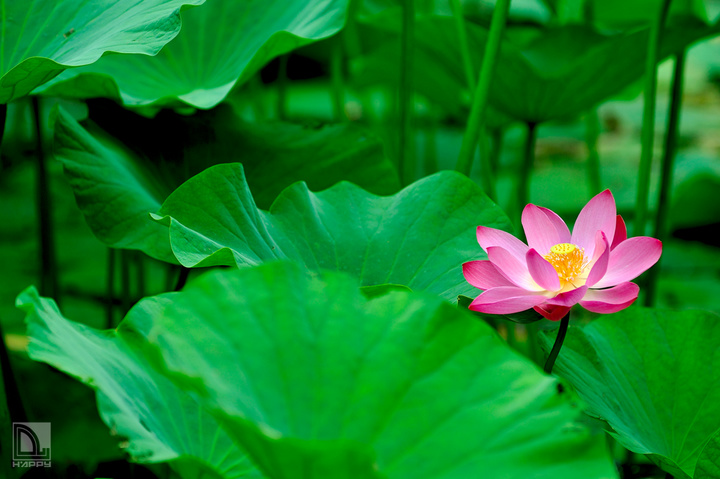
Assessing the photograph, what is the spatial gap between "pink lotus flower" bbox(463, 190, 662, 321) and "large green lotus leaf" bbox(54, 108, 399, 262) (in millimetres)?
385

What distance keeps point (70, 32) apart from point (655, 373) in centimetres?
71

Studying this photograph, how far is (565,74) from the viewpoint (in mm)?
982

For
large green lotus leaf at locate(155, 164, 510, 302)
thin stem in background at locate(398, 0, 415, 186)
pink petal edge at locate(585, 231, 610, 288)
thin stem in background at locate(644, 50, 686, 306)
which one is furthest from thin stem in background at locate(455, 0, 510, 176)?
thin stem in background at locate(644, 50, 686, 306)

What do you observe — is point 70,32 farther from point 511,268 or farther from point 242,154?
point 511,268

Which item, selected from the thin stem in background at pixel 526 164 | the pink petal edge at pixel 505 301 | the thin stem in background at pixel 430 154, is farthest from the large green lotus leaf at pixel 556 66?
the pink petal edge at pixel 505 301

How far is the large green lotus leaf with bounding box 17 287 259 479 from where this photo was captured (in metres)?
0.38

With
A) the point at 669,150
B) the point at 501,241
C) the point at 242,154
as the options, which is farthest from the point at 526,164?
the point at 501,241

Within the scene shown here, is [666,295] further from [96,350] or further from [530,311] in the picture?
[96,350]

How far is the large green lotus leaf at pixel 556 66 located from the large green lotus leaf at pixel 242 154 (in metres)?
0.25

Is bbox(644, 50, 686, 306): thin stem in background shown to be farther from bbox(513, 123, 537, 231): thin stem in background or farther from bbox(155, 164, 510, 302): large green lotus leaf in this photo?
bbox(155, 164, 510, 302): large green lotus leaf

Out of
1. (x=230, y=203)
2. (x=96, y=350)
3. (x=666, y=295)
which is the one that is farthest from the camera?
(x=666, y=295)

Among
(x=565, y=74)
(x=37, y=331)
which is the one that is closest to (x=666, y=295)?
(x=565, y=74)

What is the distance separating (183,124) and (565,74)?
587 mm

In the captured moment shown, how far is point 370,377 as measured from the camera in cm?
36
